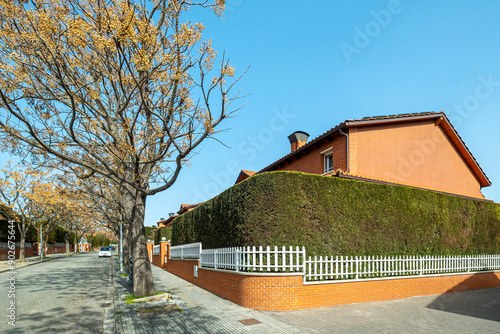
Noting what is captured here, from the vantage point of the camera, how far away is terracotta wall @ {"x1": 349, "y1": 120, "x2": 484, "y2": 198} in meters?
14.8

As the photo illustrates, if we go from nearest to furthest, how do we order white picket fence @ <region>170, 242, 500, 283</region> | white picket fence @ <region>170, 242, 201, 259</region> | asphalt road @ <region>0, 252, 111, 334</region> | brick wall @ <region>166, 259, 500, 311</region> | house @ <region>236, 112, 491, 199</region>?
asphalt road @ <region>0, 252, 111, 334</region>, brick wall @ <region>166, 259, 500, 311</region>, white picket fence @ <region>170, 242, 500, 283</region>, house @ <region>236, 112, 491, 199</region>, white picket fence @ <region>170, 242, 201, 259</region>

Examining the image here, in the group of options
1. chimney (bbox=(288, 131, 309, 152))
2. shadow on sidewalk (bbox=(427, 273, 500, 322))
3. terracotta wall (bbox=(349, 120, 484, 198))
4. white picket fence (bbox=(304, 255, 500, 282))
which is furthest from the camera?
chimney (bbox=(288, 131, 309, 152))

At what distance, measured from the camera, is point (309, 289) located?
9086 mm

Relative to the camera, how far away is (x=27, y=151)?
34.4 feet

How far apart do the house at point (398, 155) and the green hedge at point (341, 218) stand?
1932 millimetres

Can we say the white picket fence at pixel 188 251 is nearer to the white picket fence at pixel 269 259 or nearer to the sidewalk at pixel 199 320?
the sidewalk at pixel 199 320

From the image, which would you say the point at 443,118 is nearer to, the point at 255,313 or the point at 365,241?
the point at 365,241

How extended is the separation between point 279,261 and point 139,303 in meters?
4.75

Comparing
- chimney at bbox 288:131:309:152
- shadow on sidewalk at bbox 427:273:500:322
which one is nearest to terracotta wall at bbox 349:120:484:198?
shadow on sidewalk at bbox 427:273:500:322

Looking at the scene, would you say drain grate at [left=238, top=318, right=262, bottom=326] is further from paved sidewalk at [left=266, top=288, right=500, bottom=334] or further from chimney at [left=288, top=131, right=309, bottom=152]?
chimney at [left=288, top=131, right=309, bottom=152]

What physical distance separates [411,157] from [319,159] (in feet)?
15.8

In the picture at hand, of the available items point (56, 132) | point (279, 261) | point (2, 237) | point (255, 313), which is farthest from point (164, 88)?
point (2, 237)

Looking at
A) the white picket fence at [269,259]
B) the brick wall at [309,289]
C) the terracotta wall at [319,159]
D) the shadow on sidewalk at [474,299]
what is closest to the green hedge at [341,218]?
the white picket fence at [269,259]

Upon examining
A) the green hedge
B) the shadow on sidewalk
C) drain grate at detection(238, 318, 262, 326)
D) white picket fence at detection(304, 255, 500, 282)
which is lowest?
the shadow on sidewalk
